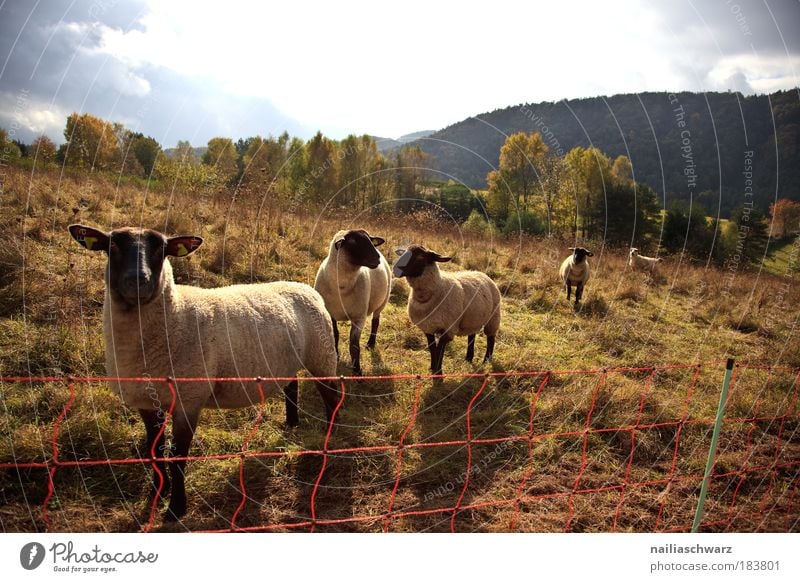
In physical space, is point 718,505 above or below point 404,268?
below

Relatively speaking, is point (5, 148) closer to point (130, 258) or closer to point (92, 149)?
point (92, 149)

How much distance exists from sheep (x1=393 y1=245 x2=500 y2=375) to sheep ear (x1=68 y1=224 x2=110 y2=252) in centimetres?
465

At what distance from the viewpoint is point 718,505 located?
16.6 feet

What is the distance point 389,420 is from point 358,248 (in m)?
3.04

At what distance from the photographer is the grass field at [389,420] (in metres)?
4.53

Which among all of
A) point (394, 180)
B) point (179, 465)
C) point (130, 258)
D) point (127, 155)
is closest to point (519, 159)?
point (394, 180)

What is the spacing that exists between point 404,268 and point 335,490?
4.10 meters

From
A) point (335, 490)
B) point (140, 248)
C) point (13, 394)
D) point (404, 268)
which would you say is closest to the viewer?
point (140, 248)

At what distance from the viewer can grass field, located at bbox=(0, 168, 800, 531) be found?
4.53 meters

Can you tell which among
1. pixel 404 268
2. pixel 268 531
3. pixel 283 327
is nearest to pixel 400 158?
pixel 404 268

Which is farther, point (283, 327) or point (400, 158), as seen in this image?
point (400, 158)

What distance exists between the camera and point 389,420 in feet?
20.8

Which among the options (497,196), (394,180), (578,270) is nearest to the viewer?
(394,180)
